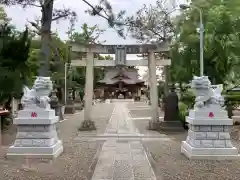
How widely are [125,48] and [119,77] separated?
4289cm

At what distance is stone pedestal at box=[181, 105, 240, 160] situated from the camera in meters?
9.25

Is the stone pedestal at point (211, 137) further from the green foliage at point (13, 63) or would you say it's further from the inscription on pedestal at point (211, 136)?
the green foliage at point (13, 63)

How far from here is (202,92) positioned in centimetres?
967

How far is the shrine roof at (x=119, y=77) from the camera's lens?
60.2 meters

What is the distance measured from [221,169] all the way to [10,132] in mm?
10490

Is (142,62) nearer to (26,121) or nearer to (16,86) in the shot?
(16,86)

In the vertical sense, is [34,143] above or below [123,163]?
above

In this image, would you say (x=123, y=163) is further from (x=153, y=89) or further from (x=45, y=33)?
(x=45, y=33)

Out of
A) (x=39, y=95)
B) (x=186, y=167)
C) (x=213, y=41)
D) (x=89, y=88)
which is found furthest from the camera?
(x=89, y=88)

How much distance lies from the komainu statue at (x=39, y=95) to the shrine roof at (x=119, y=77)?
1952 inches

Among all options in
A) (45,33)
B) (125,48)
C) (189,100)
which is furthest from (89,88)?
(189,100)

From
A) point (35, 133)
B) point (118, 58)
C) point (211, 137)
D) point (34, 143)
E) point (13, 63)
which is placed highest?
point (118, 58)

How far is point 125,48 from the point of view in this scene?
18141 millimetres

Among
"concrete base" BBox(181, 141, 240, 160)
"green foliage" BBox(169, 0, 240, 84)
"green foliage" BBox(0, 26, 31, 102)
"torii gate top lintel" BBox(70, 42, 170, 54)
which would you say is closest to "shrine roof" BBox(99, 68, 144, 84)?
"torii gate top lintel" BBox(70, 42, 170, 54)
